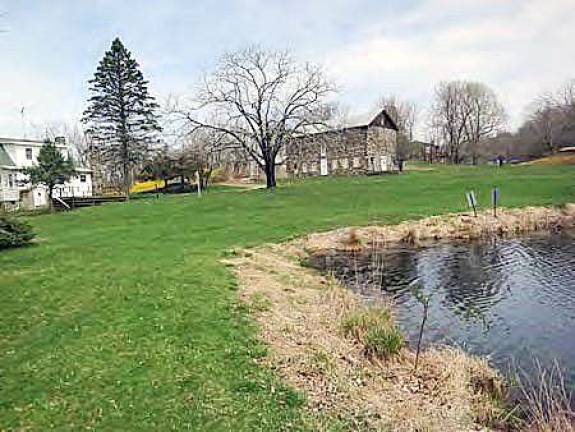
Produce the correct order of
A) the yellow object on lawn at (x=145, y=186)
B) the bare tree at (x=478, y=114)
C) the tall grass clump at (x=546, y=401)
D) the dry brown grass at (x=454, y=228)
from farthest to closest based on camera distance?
the bare tree at (x=478, y=114) → the yellow object on lawn at (x=145, y=186) → the dry brown grass at (x=454, y=228) → the tall grass clump at (x=546, y=401)

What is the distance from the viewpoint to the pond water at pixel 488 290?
9547 mm

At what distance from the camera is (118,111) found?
150ft

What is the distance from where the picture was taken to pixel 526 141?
68.7 meters

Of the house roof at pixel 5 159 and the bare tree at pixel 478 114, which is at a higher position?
the bare tree at pixel 478 114

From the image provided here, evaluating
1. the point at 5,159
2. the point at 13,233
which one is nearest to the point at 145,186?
the point at 5,159

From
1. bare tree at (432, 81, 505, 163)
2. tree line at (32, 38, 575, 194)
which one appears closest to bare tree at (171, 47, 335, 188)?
tree line at (32, 38, 575, 194)

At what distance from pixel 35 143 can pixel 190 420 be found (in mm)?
46851

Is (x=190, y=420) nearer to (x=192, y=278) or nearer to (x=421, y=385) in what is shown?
(x=421, y=385)

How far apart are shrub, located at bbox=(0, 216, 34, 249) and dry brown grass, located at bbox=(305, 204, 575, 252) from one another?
10529mm

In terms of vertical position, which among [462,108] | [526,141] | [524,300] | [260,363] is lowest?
[524,300]

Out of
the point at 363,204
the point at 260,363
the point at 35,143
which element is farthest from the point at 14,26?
the point at 35,143

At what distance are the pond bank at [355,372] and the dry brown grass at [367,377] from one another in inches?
0.5

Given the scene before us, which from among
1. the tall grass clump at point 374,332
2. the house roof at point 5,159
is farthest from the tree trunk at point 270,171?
the tall grass clump at point 374,332

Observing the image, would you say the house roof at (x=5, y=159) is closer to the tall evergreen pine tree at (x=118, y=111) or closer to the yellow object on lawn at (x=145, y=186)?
the tall evergreen pine tree at (x=118, y=111)
